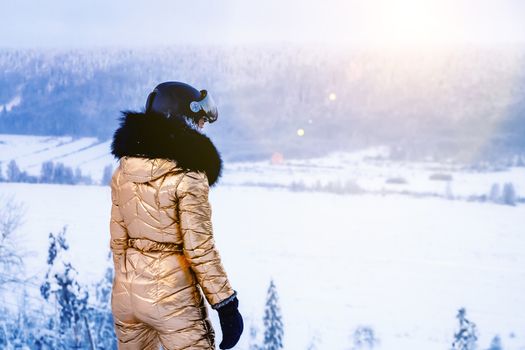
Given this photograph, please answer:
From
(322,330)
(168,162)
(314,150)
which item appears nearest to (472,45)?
(314,150)

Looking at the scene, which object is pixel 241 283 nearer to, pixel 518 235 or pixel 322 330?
pixel 322 330

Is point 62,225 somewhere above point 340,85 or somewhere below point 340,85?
below

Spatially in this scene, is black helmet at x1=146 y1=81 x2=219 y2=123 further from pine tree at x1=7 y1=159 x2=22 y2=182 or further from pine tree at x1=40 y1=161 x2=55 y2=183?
pine tree at x1=7 y1=159 x2=22 y2=182

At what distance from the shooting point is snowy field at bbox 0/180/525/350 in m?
2.46

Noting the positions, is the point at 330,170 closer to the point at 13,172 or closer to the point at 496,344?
the point at 496,344

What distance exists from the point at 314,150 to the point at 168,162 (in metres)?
1.48

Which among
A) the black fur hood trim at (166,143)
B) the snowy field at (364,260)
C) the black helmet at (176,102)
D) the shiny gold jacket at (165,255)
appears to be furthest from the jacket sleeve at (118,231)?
the snowy field at (364,260)

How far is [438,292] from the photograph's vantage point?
2.50 m

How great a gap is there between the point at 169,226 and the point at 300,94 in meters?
1.57

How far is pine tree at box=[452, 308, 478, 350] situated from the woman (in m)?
1.43

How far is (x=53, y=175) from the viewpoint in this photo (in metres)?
2.95

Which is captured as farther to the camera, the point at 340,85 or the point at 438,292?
the point at 340,85

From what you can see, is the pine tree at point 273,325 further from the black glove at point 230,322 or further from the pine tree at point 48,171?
the pine tree at point 48,171

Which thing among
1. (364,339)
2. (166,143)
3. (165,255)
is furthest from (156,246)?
(364,339)
